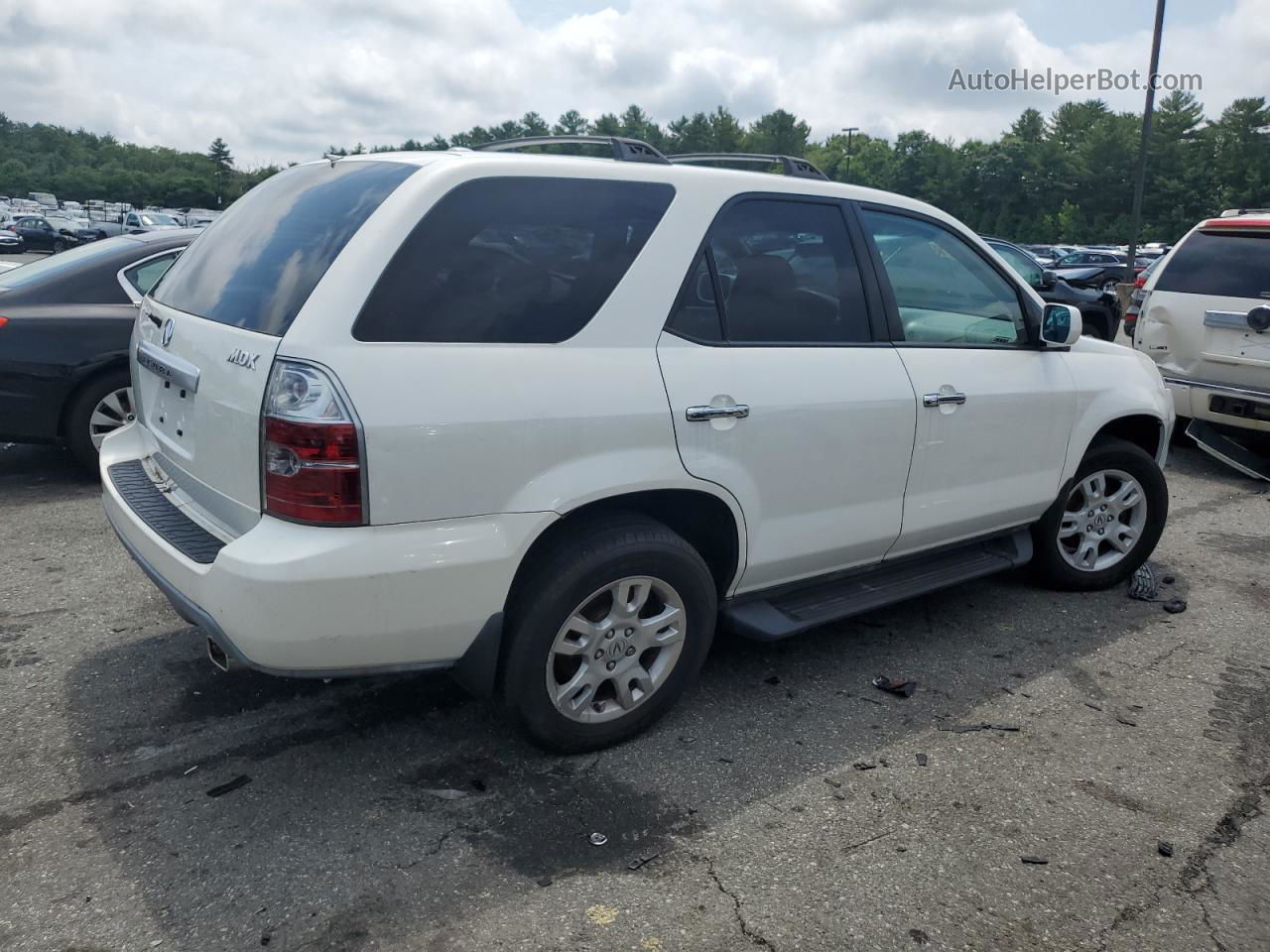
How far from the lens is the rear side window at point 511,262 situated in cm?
266

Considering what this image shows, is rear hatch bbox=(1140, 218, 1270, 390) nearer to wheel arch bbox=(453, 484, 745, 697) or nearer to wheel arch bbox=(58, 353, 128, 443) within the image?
wheel arch bbox=(453, 484, 745, 697)

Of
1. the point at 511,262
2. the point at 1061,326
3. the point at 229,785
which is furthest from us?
the point at 1061,326

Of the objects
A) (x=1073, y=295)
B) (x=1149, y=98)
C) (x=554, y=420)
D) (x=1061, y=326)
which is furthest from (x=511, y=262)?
(x=1149, y=98)

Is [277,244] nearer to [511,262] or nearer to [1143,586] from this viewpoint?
[511,262]

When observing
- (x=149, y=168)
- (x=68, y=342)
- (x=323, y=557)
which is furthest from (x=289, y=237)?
(x=149, y=168)

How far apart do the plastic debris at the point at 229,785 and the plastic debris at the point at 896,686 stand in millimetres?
2265

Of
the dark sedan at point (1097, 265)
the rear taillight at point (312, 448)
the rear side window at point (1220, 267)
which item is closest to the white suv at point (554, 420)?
the rear taillight at point (312, 448)

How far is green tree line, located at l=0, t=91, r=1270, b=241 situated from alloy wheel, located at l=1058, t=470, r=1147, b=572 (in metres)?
44.4

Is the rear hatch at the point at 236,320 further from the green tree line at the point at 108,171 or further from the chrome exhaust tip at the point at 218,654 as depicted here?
the green tree line at the point at 108,171

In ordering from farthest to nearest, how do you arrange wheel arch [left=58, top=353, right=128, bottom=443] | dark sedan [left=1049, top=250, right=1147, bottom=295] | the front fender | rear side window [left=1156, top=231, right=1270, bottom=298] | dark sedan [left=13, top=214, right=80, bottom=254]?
dark sedan [left=13, top=214, right=80, bottom=254] → dark sedan [left=1049, top=250, right=1147, bottom=295] → rear side window [left=1156, top=231, right=1270, bottom=298] → wheel arch [left=58, top=353, right=128, bottom=443] → the front fender

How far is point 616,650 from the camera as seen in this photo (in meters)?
3.11

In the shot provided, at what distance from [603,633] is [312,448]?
1.07 m

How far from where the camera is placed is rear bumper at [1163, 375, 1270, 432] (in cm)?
687

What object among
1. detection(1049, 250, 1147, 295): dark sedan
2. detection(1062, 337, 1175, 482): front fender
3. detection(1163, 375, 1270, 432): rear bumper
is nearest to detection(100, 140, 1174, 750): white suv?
detection(1062, 337, 1175, 482): front fender
